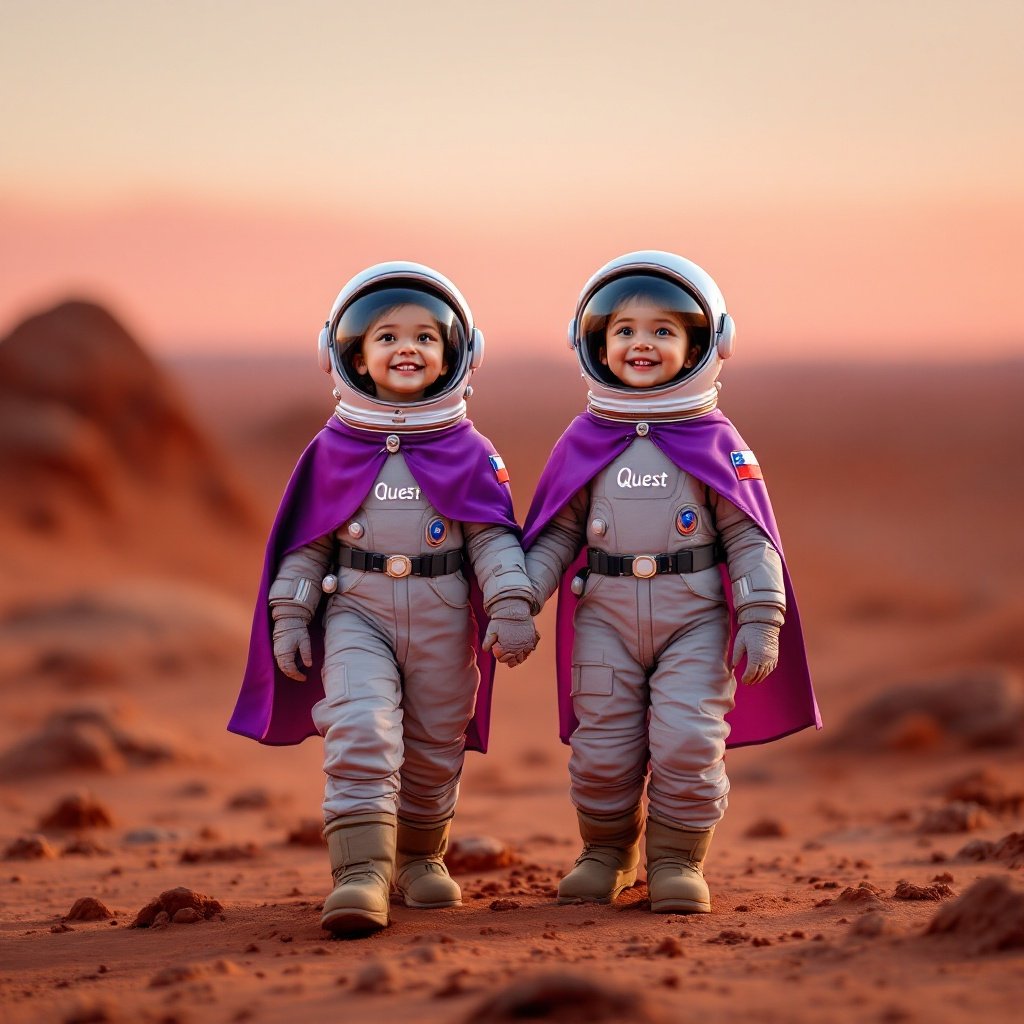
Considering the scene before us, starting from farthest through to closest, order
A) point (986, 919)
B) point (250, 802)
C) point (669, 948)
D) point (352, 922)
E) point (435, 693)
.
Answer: point (250, 802)
point (435, 693)
point (352, 922)
point (669, 948)
point (986, 919)

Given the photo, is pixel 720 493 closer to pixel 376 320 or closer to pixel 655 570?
pixel 655 570

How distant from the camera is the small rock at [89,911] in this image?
19.3ft

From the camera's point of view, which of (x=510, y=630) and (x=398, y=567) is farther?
(x=398, y=567)

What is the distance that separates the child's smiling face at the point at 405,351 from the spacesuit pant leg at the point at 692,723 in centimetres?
142

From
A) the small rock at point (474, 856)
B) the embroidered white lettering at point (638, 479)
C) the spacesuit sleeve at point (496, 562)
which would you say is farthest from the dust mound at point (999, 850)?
the spacesuit sleeve at point (496, 562)

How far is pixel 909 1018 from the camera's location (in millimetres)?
3625

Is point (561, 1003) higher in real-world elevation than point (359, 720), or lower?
lower

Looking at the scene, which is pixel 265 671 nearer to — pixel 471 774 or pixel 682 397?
pixel 682 397

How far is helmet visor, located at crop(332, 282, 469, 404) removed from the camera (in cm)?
570

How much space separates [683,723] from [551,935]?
94 centimetres

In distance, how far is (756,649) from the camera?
544cm

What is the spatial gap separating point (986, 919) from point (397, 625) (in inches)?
92.7

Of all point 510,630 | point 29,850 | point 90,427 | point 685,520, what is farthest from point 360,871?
point 90,427

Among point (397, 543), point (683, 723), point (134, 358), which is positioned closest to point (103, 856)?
point (397, 543)
